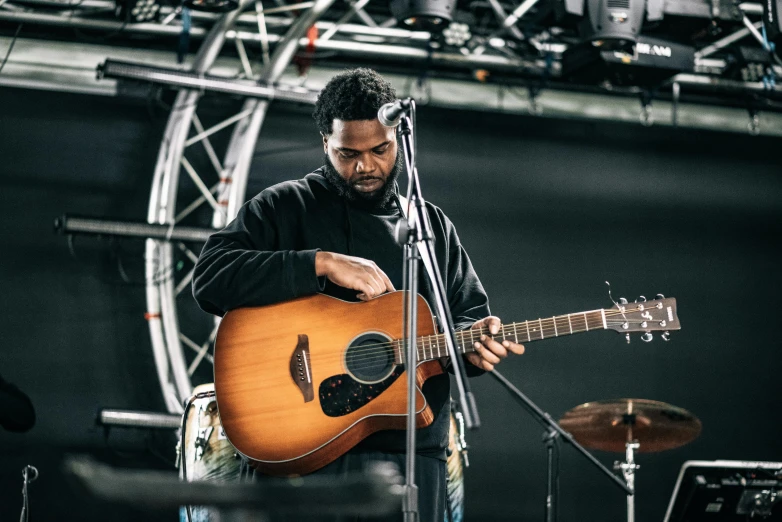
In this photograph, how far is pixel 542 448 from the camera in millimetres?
8078

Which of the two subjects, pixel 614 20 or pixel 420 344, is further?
pixel 614 20

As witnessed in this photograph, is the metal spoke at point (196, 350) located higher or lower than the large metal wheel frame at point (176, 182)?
lower

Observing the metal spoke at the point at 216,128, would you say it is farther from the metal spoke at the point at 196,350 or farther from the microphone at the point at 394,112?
the microphone at the point at 394,112

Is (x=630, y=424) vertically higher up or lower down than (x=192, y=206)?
lower down

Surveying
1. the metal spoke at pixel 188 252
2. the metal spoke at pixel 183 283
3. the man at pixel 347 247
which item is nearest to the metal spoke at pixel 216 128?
the metal spoke at pixel 188 252

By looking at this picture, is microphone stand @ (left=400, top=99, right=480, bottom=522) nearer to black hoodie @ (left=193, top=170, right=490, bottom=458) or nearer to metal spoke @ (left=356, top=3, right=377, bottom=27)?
black hoodie @ (left=193, top=170, right=490, bottom=458)

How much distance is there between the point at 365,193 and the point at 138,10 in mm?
4470

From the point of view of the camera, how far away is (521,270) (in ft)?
27.0

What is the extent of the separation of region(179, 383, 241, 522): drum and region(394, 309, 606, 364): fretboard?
44.8 inches

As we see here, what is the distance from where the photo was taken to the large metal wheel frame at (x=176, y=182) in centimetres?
683

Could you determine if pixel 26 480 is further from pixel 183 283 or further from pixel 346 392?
pixel 183 283

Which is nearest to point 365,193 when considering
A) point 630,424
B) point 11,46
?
point 630,424

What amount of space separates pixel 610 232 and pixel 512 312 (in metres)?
1.14

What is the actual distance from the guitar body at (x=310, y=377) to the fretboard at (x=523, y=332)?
0.18 feet
